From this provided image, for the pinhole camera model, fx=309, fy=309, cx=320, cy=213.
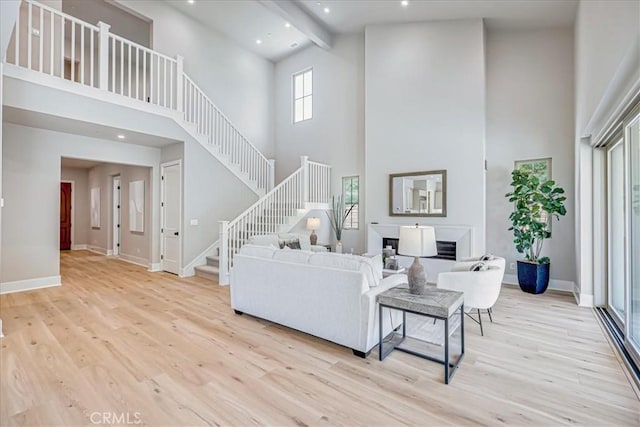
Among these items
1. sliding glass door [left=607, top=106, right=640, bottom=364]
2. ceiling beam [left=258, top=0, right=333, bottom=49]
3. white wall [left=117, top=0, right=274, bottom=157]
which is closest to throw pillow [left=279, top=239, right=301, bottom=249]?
white wall [left=117, top=0, right=274, bottom=157]

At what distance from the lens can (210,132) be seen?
22.9 feet

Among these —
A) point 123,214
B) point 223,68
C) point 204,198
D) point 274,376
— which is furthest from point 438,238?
point 123,214

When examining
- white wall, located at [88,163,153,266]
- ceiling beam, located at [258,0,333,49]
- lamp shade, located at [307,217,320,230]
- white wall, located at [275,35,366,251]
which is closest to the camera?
ceiling beam, located at [258,0,333,49]

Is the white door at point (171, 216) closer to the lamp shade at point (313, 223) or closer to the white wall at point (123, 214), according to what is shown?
the white wall at point (123, 214)

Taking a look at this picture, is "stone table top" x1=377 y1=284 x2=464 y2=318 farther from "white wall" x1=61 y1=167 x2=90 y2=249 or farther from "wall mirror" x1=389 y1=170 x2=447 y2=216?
"white wall" x1=61 y1=167 x2=90 y2=249

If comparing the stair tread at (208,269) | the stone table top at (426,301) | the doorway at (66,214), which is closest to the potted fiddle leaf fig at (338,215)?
the stair tread at (208,269)

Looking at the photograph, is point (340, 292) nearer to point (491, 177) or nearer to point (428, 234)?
point (428, 234)

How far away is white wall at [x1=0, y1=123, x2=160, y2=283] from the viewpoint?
16.6 feet

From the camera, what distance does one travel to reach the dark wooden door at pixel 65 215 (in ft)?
33.3

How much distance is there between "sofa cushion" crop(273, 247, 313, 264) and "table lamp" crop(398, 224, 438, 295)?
38.9 inches

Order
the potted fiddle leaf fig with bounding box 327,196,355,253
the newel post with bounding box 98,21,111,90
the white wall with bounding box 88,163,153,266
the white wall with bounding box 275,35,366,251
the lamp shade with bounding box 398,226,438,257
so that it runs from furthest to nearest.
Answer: the potted fiddle leaf fig with bounding box 327,196,355,253, the white wall with bounding box 275,35,366,251, the white wall with bounding box 88,163,153,266, the newel post with bounding box 98,21,111,90, the lamp shade with bounding box 398,226,438,257

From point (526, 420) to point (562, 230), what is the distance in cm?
455

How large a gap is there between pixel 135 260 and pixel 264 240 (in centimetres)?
418

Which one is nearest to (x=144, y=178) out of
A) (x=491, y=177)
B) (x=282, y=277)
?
(x=282, y=277)
